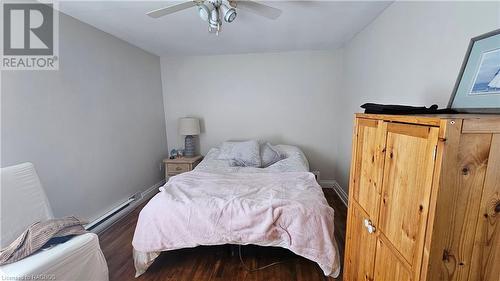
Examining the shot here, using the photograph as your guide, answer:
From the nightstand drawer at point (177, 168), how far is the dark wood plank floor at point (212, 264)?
1.21 meters

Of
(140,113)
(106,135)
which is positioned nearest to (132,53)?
(140,113)

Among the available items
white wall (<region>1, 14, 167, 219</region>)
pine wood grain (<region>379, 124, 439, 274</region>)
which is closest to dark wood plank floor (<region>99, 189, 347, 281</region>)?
white wall (<region>1, 14, 167, 219</region>)

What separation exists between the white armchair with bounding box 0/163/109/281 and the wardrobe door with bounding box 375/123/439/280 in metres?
1.66

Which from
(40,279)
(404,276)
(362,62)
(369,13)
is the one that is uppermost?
(369,13)

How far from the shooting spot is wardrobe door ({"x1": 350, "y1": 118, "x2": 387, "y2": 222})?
0.95m

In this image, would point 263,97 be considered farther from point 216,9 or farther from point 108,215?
point 108,215

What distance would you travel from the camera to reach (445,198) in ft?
2.00

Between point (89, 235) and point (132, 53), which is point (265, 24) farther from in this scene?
point (89, 235)

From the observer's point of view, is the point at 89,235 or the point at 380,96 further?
the point at 380,96

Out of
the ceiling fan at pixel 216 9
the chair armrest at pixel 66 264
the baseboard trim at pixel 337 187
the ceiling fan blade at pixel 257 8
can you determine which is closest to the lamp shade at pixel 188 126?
the ceiling fan at pixel 216 9

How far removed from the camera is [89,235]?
53.6 inches

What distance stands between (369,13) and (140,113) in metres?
3.09

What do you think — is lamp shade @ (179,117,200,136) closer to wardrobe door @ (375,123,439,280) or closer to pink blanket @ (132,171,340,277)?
pink blanket @ (132,171,340,277)

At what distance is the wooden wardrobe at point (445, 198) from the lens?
59 cm
